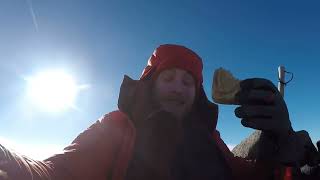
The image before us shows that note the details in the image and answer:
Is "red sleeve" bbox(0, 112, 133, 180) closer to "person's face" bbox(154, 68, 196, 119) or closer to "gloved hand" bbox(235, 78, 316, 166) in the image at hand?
"person's face" bbox(154, 68, 196, 119)

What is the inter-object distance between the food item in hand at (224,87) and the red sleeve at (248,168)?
1.47 feet

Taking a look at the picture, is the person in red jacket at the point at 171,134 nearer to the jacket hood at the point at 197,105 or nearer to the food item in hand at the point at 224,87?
the jacket hood at the point at 197,105

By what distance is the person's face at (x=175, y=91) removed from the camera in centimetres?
399

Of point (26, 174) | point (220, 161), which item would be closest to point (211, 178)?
point (220, 161)

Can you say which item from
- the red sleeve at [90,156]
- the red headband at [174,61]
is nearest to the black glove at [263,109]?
the red headband at [174,61]

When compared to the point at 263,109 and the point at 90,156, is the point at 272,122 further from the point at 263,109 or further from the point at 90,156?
the point at 90,156

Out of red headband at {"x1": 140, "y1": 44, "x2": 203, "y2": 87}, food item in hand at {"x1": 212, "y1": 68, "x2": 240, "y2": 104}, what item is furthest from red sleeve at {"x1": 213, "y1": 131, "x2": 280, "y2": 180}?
red headband at {"x1": 140, "y1": 44, "x2": 203, "y2": 87}

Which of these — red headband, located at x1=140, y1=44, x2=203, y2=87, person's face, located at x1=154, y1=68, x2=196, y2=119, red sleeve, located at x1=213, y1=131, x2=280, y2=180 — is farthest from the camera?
red headband, located at x1=140, y1=44, x2=203, y2=87

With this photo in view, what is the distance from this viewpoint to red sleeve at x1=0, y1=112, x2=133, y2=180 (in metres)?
2.91

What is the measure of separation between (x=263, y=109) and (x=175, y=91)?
97cm

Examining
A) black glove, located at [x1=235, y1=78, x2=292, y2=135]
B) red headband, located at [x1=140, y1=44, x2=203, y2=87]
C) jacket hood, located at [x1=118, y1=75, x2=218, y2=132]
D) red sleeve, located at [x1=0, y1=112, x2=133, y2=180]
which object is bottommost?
red sleeve, located at [x1=0, y1=112, x2=133, y2=180]

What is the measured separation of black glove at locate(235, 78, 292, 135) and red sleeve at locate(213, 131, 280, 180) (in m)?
0.45

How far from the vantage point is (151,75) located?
14.0 feet

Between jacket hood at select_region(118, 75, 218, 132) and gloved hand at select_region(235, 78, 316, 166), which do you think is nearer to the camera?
gloved hand at select_region(235, 78, 316, 166)
